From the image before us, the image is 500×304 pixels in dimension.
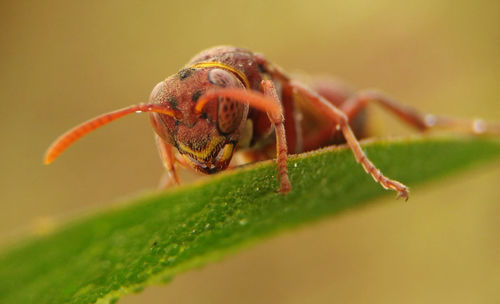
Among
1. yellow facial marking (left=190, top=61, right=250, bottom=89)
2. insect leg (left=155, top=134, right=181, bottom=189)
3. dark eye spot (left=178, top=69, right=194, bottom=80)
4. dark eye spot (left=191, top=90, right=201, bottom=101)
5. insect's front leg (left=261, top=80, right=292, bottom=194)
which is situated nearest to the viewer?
insect's front leg (left=261, top=80, right=292, bottom=194)

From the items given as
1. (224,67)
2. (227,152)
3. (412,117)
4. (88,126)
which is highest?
(224,67)

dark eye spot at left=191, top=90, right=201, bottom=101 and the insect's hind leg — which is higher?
dark eye spot at left=191, top=90, right=201, bottom=101

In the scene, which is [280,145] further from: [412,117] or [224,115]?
[412,117]

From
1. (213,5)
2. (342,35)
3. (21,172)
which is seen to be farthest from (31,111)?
(342,35)

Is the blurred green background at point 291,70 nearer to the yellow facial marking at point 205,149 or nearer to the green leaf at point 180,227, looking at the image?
the green leaf at point 180,227

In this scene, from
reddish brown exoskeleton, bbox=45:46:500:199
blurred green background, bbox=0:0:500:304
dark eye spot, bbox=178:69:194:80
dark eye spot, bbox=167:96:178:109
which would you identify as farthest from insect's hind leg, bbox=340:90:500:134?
dark eye spot, bbox=167:96:178:109

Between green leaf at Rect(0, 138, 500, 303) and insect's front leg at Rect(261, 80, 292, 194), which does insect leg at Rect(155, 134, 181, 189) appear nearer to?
insect's front leg at Rect(261, 80, 292, 194)

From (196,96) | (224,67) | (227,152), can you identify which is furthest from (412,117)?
(196,96)

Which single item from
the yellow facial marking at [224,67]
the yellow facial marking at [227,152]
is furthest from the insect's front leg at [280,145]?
the yellow facial marking at [227,152]
